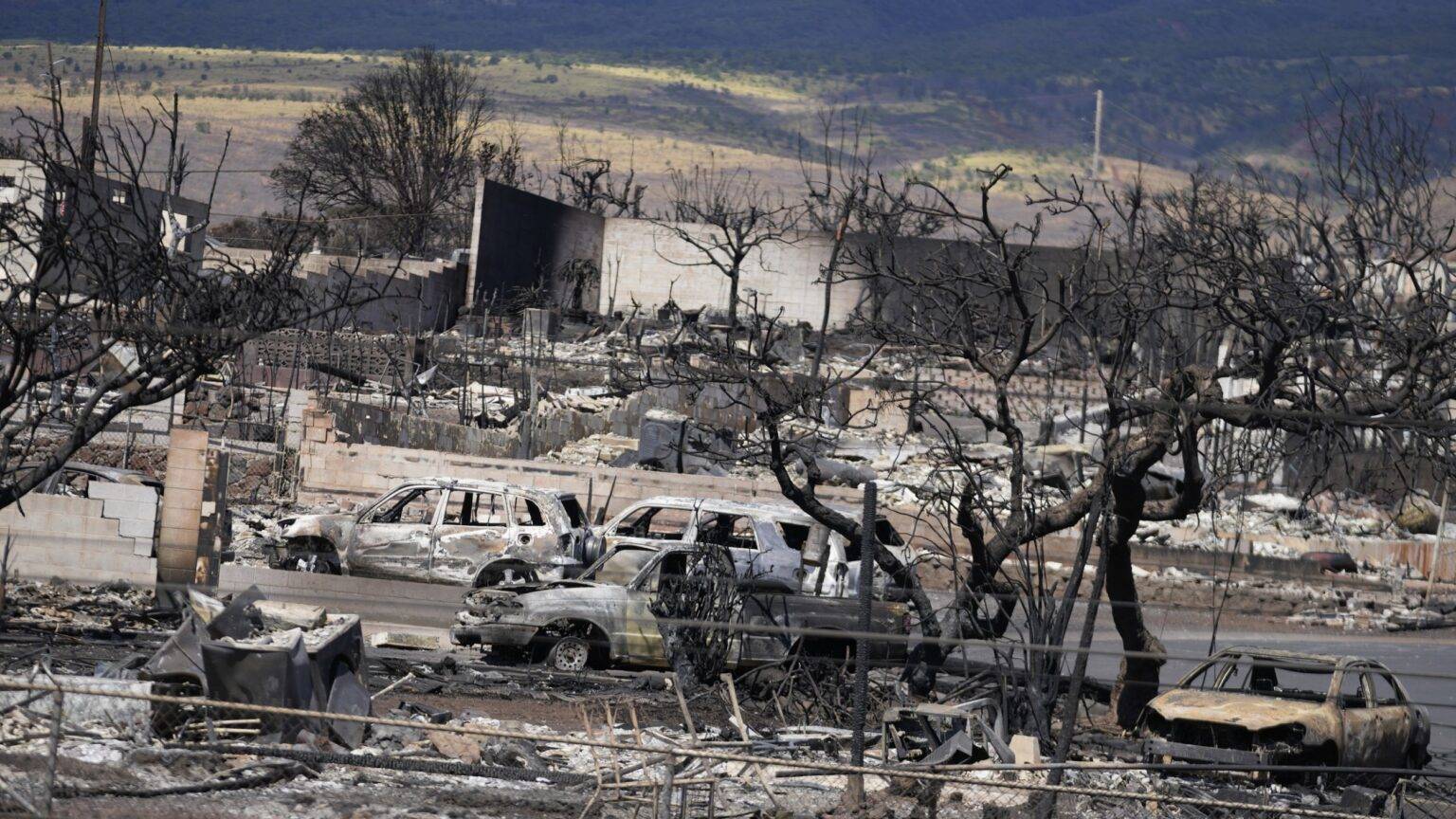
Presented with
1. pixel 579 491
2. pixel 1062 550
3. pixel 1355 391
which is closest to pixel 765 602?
pixel 1355 391

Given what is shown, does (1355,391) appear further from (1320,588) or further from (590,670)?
(1320,588)

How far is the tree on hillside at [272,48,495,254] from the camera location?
7525cm

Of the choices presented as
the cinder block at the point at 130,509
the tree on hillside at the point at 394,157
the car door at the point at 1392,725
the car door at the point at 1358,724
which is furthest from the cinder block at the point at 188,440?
the tree on hillside at the point at 394,157

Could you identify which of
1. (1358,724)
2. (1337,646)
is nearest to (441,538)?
(1358,724)

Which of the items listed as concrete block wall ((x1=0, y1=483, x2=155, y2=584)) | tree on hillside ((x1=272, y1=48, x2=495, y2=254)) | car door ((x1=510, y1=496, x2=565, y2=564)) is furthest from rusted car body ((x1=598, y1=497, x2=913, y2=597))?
Result: tree on hillside ((x1=272, y1=48, x2=495, y2=254))

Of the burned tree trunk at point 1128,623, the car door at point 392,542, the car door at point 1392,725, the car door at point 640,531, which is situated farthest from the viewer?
the car door at point 392,542

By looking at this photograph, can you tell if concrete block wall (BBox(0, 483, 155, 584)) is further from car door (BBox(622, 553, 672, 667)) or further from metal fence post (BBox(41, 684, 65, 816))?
metal fence post (BBox(41, 684, 65, 816))

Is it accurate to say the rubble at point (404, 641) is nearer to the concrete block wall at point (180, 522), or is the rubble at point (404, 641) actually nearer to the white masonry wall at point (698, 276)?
the concrete block wall at point (180, 522)

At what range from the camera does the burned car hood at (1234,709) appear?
11.6 metres

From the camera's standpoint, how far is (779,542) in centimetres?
1603

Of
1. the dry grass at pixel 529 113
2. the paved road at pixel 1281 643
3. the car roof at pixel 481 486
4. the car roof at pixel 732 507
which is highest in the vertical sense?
the dry grass at pixel 529 113

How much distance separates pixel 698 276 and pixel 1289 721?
42.1 meters

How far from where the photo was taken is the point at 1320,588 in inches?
957

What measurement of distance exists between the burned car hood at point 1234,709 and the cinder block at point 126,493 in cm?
1028
